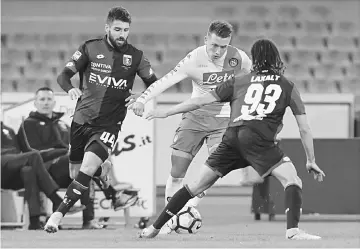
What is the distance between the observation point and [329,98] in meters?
16.4

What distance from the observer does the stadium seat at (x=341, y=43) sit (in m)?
23.0

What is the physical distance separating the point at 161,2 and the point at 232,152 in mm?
17241

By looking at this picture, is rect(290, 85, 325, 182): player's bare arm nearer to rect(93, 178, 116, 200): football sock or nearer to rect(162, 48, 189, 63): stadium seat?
rect(93, 178, 116, 200): football sock

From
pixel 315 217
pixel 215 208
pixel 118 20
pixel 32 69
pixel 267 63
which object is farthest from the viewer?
pixel 32 69

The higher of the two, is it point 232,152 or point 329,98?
point 329,98

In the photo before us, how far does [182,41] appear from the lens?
22.9 meters

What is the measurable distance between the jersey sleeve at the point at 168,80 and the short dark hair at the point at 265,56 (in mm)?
1326

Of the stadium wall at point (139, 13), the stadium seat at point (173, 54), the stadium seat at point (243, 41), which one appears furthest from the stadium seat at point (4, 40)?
the stadium seat at point (243, 41)

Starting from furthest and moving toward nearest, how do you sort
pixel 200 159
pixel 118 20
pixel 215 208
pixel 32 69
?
pixel 32 69 < pixel 200 159 < pixel 215 208 < pixel 118 20

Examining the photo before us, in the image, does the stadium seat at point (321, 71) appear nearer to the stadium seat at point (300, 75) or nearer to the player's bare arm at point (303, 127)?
the stadium seat at point (300, 75)

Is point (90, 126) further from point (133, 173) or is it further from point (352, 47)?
point (352, 47)

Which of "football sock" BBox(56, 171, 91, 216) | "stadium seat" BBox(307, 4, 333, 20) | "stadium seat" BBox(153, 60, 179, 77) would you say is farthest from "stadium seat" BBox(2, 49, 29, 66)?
"football sock" BBox(56, 171, 91, 216)

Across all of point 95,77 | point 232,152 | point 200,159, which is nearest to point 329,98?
point 200,159

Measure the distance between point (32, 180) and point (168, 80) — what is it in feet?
8.62
